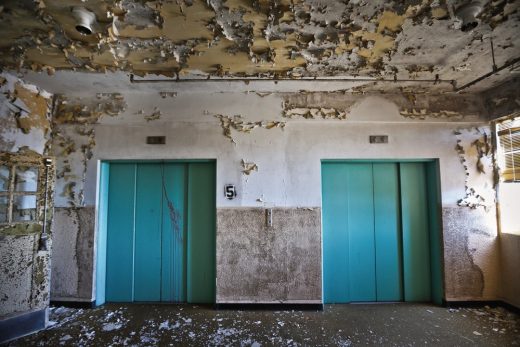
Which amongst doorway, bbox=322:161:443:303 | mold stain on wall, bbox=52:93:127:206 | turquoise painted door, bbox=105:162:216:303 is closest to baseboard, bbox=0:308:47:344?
turquoise painted door, bbox=105:162:216:303

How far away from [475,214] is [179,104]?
3.87 m

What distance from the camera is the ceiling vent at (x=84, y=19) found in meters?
1.90

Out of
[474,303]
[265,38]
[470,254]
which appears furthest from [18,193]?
[474,303]

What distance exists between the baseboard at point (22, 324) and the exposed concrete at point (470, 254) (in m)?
4.46

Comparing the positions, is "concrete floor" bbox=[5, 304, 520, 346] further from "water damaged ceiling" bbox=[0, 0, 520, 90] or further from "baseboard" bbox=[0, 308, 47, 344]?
"water damaged ceiling" bbox=[0, 0, 520, 90]

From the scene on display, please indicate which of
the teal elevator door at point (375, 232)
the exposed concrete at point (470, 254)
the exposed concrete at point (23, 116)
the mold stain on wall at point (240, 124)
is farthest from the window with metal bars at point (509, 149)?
the exposed concrete at point (23, 116)

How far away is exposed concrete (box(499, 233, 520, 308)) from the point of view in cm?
310

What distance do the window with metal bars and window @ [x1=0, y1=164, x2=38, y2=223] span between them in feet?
17.5

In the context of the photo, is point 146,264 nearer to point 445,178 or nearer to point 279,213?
point 279,213

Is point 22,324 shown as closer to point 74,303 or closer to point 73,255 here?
point 74,303

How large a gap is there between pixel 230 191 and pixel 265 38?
1.72m

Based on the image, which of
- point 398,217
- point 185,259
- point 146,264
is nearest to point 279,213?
point 185,259

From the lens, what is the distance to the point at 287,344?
2498 millimetres

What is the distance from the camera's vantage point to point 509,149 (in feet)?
10.8
